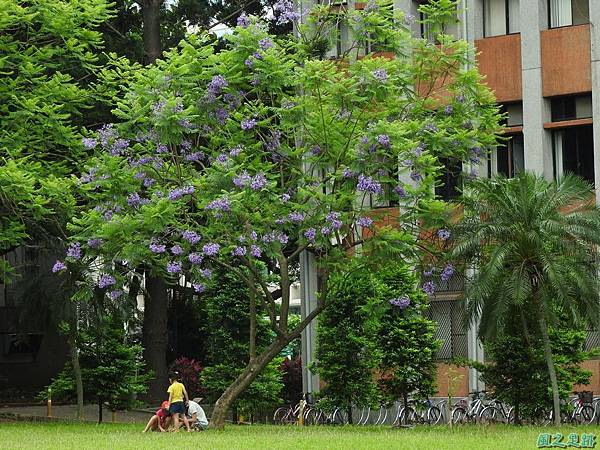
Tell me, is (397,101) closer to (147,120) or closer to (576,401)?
(147,120)

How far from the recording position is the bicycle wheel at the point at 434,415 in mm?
35894

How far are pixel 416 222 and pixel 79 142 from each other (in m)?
8.68

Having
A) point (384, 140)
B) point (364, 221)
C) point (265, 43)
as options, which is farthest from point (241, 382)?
point (265, 43)

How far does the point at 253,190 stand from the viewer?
1089 inches

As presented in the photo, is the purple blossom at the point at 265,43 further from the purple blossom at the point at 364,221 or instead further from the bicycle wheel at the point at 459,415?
the bicycle wheel at the point at 459,415

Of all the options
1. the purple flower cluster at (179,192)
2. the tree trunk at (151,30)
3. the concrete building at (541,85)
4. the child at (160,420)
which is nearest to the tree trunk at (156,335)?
the tree trunk at (151,30)

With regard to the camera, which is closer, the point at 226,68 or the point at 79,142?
the point at 226,68

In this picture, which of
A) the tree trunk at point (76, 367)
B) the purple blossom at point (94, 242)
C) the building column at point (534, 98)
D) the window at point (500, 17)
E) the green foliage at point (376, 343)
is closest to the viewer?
the purple blossom at point (94, 242)

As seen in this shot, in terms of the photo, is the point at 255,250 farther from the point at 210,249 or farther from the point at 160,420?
the point at 160,420

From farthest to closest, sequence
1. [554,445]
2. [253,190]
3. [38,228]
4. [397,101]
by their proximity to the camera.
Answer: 1. [38,228]
2. [397,101]
3. [253,190]
4. [554,445]

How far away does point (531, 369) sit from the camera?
32.8 m

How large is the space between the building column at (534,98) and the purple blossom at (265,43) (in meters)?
11.4

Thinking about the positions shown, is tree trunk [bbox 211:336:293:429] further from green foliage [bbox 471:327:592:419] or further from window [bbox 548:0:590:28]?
window [bbox 548:0:590:28]

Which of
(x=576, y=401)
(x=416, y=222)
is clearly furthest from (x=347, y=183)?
(x=576, y=401)
